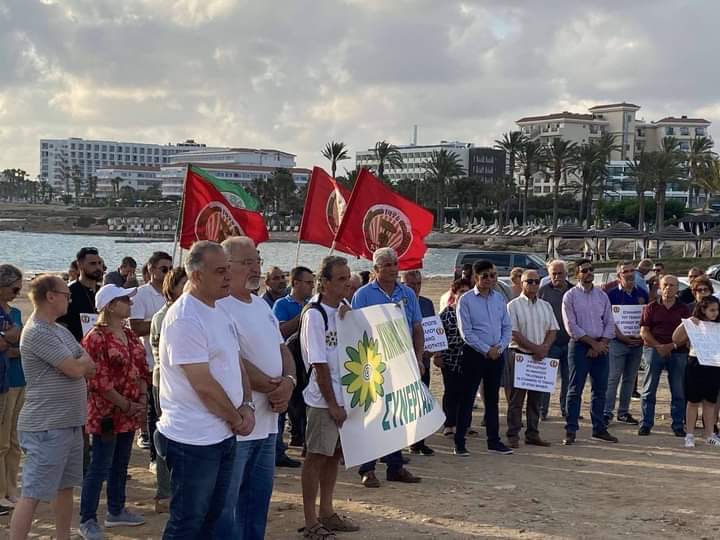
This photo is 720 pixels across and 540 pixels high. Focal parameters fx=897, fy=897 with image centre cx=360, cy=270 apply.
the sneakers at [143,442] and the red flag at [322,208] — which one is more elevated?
the red flag at [322,208]

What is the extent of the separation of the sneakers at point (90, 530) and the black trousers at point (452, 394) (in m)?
4.30

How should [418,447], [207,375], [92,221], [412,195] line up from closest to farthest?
1. [207,375]
2. [418,447]
3. [412,195]
4. [92,221]

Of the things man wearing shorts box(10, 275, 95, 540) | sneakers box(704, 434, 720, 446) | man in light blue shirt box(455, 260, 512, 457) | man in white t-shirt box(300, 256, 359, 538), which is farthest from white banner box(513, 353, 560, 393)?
man wearing shorts box(10, 275, 95, 540)

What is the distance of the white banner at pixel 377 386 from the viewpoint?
6.46m

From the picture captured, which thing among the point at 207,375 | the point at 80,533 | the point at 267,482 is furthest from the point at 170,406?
the point at 80,533

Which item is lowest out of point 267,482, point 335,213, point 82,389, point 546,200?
point 267,482

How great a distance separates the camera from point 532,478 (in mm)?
8523

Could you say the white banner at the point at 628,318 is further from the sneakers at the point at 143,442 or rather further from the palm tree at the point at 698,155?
the palm tree at the point at 698,155

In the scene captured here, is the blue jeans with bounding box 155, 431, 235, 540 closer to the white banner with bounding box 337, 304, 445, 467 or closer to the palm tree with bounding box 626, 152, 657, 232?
the white banner with bounding box 337, 304, 445, 467

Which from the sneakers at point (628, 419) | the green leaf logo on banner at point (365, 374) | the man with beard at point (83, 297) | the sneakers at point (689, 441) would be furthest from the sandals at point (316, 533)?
the sneakers at point (628, 419)

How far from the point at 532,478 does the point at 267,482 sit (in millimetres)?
3798

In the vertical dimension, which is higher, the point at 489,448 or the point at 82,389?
the point at 82,389

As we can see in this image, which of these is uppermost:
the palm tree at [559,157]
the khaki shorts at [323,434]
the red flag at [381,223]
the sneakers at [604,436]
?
the palm tree at [559,157]

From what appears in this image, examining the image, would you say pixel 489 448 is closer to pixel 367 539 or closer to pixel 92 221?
pixel 367 539
